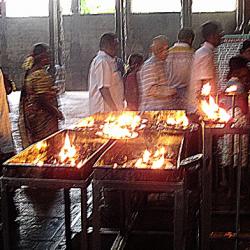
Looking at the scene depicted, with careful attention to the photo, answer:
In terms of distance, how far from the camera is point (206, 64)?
247 inches

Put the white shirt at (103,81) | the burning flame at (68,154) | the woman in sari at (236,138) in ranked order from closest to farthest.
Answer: the burning flame at (68,154)
the woman in sari at (236,138)
the white shirt at (103,81)

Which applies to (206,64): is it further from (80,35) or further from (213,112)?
(80,35)

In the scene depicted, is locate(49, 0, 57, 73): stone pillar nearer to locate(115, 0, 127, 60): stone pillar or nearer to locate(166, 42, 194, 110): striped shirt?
locate(115, 0, 127, 60): stone pillar

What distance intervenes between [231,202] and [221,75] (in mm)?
4968

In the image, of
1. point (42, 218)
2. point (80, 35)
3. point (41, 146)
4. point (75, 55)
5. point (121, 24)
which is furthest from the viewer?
point (75, 55)

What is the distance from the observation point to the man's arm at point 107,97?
619 cm

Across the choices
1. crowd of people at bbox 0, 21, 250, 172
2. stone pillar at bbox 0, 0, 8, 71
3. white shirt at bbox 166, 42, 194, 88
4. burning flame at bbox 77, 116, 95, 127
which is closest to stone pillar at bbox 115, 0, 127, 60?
stone pillar at bbox 0, 0, 8, 71

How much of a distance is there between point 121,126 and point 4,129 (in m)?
1.09

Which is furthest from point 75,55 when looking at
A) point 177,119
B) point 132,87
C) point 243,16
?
point 177,119

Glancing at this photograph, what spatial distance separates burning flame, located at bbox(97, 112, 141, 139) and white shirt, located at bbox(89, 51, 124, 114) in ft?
2.17

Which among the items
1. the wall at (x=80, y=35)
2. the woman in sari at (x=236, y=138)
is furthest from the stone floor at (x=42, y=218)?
the wall at (x=80, y=35)

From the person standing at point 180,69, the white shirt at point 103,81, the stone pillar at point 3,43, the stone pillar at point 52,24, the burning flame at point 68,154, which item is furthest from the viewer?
the stone pillar at point 3,43

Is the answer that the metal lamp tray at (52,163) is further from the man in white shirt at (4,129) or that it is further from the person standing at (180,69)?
the person standing at (180,69)

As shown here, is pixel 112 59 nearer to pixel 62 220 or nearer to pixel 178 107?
pixel 178 107
